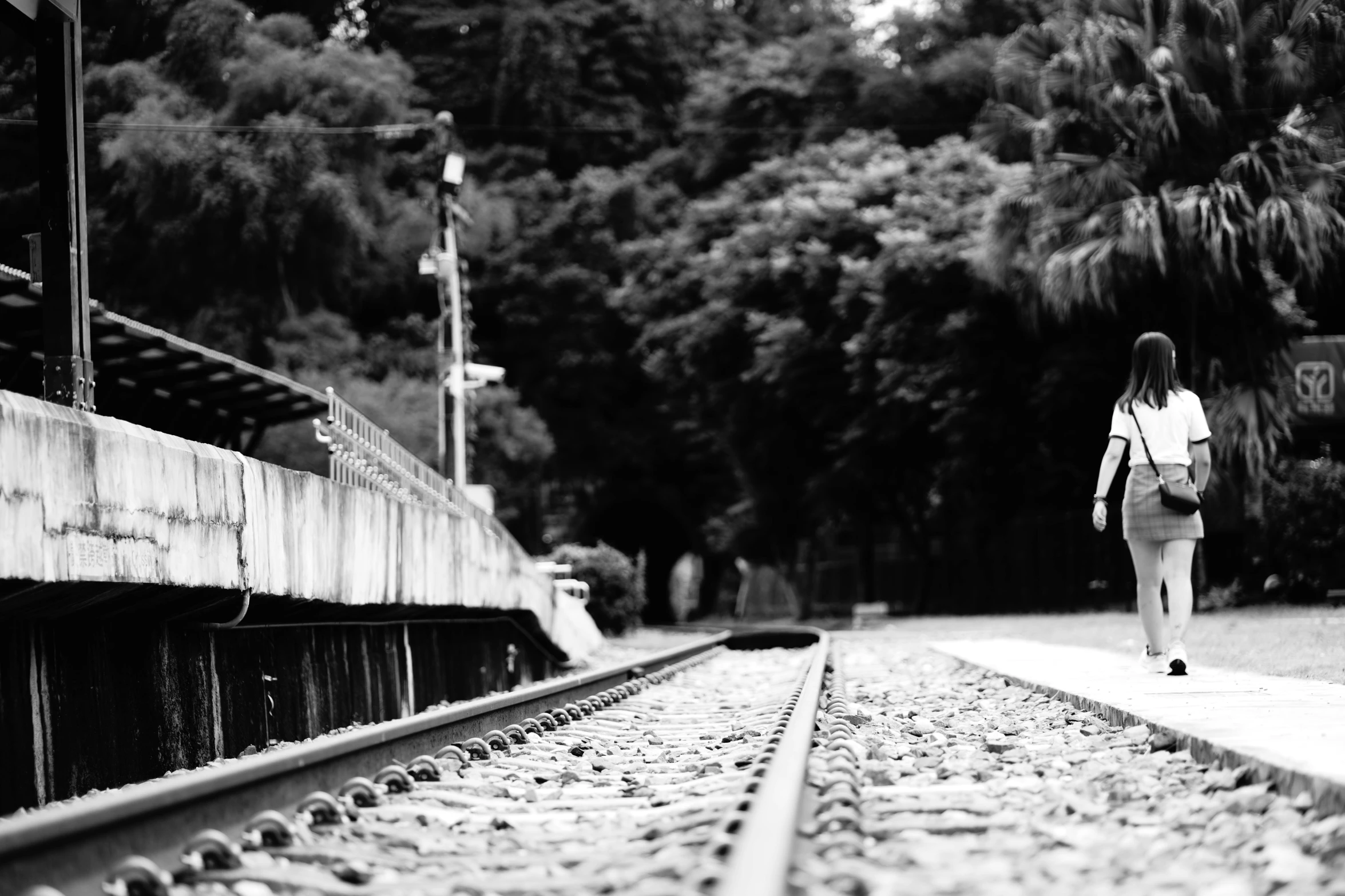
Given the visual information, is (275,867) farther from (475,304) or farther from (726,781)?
(475,304)

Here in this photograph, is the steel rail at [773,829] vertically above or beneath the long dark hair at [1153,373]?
beneath

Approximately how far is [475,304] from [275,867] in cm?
3964

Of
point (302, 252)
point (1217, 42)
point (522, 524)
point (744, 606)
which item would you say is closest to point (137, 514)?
point (1217, 42)

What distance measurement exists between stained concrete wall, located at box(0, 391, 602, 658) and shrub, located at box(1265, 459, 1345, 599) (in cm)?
1561

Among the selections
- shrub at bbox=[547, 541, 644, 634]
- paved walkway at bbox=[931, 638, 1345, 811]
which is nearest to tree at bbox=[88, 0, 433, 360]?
shrub at bbox=[547, 541, 644, 634]

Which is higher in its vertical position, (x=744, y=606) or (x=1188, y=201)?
(x=1188, y=201)

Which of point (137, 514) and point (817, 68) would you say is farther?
point (817, 68)

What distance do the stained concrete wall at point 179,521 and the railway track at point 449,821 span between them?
47.2 inches

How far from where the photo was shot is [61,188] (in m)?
7.94

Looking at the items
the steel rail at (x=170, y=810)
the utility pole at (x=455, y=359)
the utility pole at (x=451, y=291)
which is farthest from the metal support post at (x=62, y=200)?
the utility pole at (x=455, y=359)

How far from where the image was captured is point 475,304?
4272 centimetres

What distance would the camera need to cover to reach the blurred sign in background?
82.1ft

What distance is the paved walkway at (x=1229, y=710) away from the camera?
446 centimetres

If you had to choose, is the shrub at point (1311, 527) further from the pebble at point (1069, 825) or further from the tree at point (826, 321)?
the pebble at point (1069, 825)
